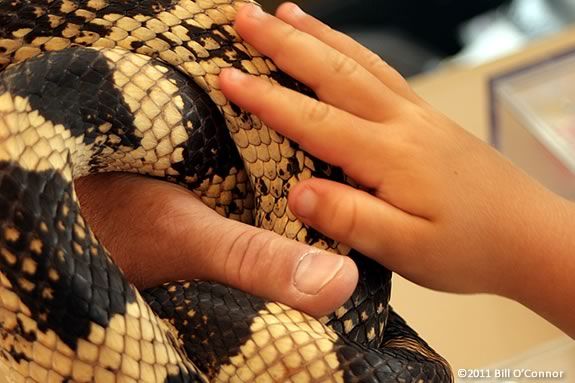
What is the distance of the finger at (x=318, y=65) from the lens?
0.67 m

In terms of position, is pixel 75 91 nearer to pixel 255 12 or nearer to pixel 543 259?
pixel 255 12

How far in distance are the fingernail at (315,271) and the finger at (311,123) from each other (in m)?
0.13

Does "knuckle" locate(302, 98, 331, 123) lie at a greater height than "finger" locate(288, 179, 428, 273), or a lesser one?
greater

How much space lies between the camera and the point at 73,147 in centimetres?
52

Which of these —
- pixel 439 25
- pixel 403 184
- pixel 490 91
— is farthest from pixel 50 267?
pixel 439 25

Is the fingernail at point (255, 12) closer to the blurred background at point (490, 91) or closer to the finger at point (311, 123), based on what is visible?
the finger at point (311, 123)

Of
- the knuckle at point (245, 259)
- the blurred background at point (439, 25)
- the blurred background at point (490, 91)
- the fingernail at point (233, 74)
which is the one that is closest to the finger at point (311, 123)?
the fingernail at point (233, 74)

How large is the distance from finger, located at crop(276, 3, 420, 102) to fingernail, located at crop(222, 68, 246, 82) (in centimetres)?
13

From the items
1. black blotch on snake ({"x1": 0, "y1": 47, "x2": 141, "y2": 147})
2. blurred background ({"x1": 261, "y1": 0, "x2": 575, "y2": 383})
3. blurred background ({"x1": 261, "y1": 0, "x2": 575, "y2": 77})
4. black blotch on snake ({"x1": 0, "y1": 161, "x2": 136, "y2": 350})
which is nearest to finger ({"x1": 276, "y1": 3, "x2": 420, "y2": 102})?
black blotch on snake ({"x1": 0, "y1": 47, "x2": 141, "y2": 147})

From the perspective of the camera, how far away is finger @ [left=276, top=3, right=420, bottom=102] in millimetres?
767

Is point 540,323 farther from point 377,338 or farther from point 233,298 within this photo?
point 233,298

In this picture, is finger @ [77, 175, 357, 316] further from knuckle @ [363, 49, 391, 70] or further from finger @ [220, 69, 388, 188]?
knuckle @ [363, 49, 391, 70]

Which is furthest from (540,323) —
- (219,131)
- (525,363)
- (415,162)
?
(219,131)

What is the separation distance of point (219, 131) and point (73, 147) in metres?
0.16
